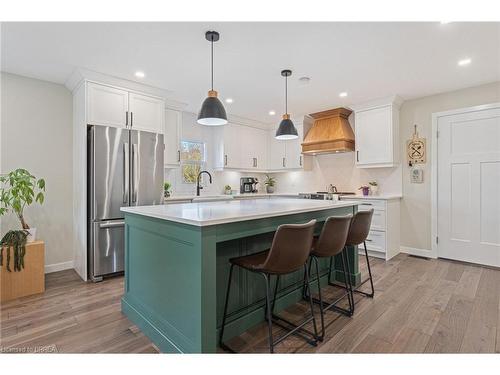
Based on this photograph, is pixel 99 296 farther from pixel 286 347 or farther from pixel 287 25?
pixel 287 25

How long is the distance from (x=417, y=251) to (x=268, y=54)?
3.79m

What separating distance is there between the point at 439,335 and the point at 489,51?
2872 mm

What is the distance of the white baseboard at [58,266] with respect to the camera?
3511 millimetres

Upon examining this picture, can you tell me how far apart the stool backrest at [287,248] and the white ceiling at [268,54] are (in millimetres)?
1784

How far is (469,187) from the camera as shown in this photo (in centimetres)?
383

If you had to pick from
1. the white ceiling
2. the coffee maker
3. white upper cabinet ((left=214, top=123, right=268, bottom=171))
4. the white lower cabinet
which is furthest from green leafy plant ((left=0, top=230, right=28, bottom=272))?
the white lower cabinet

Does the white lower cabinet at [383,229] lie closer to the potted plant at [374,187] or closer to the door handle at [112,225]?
the potted plant at [374,187]

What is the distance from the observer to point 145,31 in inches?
94.6

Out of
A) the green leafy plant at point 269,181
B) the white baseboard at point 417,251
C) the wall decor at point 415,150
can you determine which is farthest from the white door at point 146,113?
the white baseboard at point 417,251

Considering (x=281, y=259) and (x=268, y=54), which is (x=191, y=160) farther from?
(x=281, y=259)

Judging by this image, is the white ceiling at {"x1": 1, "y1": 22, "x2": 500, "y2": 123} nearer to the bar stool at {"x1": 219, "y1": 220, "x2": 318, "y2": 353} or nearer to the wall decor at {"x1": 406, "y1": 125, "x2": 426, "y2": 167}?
the wall decor at {"x1": 406, "y1": 125, "x2": 426, "y2": 167}

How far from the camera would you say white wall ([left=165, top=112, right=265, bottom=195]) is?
196 inches

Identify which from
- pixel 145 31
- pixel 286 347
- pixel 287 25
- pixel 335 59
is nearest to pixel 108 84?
pixel 145 31
